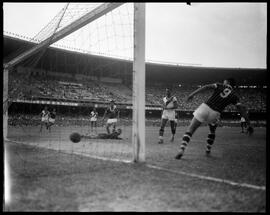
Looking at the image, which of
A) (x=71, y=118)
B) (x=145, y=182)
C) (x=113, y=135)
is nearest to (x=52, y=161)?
(x=145, y=182)

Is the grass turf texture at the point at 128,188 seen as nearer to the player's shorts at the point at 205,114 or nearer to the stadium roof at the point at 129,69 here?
the player's shorts at the point at 205,114

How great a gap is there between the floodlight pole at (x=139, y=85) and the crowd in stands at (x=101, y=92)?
74.0 feet

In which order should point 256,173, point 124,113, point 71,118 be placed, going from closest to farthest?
point 256,173
point 71,118
point 124,113

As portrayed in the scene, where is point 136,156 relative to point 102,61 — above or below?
below

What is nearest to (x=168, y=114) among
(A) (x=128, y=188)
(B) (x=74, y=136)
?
(B) (x=74, y=136)

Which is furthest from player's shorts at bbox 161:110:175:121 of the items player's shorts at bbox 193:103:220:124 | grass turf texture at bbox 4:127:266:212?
grass turf texture at bbox 4:127:266:212

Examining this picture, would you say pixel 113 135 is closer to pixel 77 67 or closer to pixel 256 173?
pixel 256 173

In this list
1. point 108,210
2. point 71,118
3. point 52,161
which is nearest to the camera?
point 108,210

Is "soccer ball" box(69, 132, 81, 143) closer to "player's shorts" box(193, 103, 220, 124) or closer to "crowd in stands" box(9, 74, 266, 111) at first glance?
"player's shorts" box(193, 103, 220, 124)

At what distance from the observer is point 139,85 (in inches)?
217

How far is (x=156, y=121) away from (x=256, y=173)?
3562 cm

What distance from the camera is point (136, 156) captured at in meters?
5.62

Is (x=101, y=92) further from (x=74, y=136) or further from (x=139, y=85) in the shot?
(x=139, y=85)

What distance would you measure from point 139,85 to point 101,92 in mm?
33490
